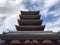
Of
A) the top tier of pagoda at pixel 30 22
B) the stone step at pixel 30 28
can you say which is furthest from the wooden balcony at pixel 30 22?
the stone step at pixel 30 28

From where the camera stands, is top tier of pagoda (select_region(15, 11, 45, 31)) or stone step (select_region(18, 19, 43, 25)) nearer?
top tier of pagoda (select_region(15, 11, 45, 31))

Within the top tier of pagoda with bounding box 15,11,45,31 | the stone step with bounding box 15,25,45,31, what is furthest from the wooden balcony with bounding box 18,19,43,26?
the stone step with bounding box 15,25,45,31

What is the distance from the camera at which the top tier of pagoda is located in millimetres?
26484

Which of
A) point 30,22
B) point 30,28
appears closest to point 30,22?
point 30,22

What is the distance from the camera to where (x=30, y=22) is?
93.0 feet

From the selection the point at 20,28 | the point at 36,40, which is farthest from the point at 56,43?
the point at 20,28

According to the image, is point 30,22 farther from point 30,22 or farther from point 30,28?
point 30,28

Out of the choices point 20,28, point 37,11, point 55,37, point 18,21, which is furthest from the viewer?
point 37,11

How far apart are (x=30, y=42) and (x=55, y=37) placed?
2366 millimetres

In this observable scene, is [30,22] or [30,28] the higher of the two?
[30,22]

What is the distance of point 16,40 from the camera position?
14.1 meters

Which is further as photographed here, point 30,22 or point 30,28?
point 30,22

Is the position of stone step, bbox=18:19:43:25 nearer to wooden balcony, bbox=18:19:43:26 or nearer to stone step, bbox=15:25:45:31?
wooden balcony, bbox=18:19:43:26

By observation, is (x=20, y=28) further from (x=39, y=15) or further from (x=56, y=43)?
(x=56, y=43)
